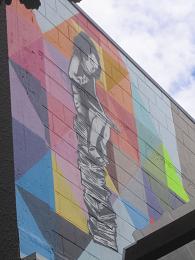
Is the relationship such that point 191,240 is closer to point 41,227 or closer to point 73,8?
point 41,227

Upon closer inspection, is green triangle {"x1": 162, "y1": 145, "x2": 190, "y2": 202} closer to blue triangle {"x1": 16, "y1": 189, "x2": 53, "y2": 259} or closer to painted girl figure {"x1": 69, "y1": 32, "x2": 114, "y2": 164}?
painted girl figure {"x1": 69, "y1": 32, "x2": 114, "y2": 164}

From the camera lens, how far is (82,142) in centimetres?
1212

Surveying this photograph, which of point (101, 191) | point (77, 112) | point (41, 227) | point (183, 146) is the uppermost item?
point (183, 146)

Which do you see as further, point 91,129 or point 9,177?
point 91,129

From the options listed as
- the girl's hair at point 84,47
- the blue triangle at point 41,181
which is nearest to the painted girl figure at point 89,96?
the girl's hair at point 84,47

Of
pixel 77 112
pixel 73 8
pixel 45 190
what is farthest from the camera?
pixel 73 8

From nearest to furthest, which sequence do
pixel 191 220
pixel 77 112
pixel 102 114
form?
pixel 191 220 < pixel 77 112 < pixel 102 114

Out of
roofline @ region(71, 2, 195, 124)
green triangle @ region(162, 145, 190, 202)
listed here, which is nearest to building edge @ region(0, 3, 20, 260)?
roofline @ region(71, 2, 195, 124)

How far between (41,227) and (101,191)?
7.47ft

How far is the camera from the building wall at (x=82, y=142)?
10297mm

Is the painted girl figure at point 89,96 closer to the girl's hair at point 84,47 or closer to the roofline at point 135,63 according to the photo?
the girl's hair at point 84,47

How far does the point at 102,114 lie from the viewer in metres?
13.3

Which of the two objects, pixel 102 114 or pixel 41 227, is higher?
pixel 102 114

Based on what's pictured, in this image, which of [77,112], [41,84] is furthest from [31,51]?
[77,112]
